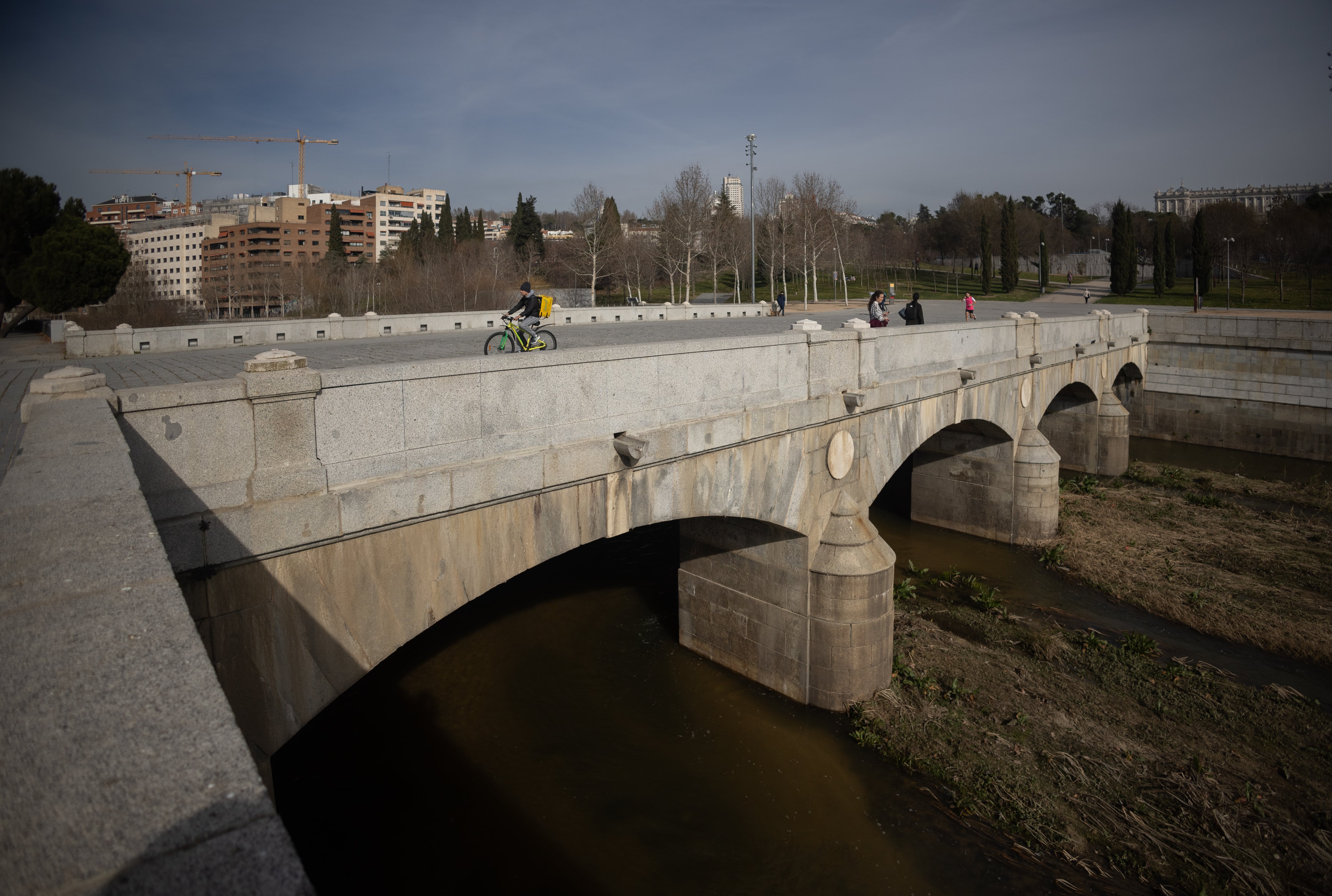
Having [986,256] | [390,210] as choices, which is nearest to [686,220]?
[986,256]

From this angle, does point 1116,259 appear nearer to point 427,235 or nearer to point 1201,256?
point 1201,256

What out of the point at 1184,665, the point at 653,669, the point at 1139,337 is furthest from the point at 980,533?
the point at 1139,337

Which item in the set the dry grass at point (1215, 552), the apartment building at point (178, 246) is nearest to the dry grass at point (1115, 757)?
the dry grass at point (1215, 552)

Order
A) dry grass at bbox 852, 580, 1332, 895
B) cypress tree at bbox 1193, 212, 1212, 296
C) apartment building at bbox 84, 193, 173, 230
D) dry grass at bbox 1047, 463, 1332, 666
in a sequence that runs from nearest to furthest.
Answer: dry grass at bbox 852, 580, 1332, 895 < dry grass at bbox 1047, 463, 1332, 666 < cypress tree at bbox 1193, 212, 1212, 296 < apartment building at bbox 84, 193, 173, 230

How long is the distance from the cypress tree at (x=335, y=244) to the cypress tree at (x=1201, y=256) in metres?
57.3

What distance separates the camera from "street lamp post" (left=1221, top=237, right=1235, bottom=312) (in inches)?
1865

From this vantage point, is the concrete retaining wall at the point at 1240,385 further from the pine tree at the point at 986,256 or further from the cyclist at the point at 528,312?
the pine tree at the point at 986,256

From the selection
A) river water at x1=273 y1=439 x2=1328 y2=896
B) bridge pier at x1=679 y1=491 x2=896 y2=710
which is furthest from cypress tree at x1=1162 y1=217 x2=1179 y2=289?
bridge pier at x1=679 y1=491 x2=896 y2=710

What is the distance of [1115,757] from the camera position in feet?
32.8

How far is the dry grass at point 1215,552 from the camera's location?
46.3 feet

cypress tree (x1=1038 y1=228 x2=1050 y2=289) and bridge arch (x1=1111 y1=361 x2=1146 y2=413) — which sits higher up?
cypress tree (x1=1038 y1=228 x2=1050 y2=289)

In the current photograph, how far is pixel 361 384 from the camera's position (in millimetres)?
6074

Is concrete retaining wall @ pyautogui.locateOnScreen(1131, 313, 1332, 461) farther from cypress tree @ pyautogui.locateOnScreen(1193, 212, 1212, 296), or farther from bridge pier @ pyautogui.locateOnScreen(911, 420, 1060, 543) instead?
cypress tree @ pyautogui.locateOnScreen(1193, 212, 1212, 296)

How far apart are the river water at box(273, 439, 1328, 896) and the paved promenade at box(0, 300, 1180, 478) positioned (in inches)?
190
